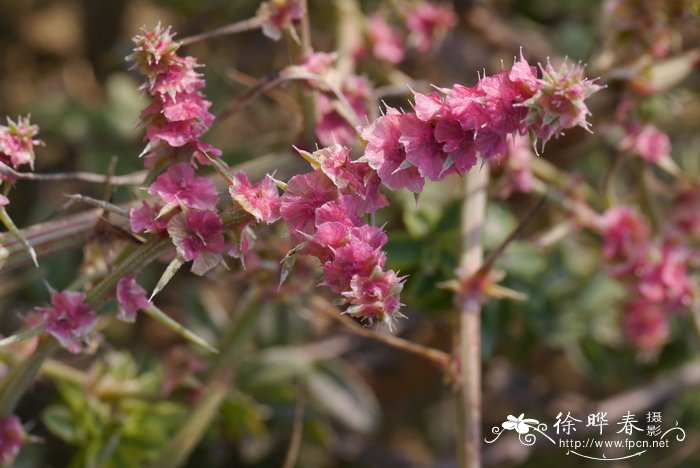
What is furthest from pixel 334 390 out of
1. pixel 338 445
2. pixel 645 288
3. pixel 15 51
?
pixel 15 51

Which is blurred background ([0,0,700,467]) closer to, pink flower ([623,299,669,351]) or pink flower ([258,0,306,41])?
pink flower ([623,299,669,351])

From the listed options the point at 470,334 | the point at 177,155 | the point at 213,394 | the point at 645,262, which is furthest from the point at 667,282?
the point at 177,155

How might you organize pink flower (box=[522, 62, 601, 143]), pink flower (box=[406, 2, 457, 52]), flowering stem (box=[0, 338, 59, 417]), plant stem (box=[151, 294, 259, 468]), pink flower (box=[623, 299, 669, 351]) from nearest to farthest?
pink flower (box=[522, 62, 601, 143]) < flowering stem (box=[0, 338, 59, 417]) < plant stem (box=[151, 294, 259, 468]) < pink flower (box=[623, 299, 669, 351]) < pink flower (box=[406, 2, 457, 52])

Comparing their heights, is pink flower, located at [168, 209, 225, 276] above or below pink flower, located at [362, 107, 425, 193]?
below

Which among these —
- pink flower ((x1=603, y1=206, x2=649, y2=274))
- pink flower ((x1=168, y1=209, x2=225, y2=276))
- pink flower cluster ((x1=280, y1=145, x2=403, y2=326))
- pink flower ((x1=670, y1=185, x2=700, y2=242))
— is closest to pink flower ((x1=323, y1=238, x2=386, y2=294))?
pink flower cluster ((x1=280, y1=145, x2=403, y2=326))

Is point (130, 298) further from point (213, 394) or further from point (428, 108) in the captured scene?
point (213, 394)

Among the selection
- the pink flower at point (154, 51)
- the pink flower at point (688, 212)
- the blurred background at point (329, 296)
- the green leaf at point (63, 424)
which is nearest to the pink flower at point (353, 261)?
the pink flower at point (154, 51)
